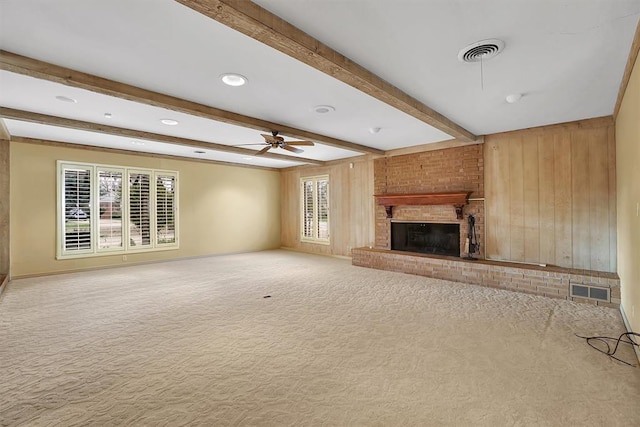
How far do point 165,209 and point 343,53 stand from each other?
Answer: 629 centimetres

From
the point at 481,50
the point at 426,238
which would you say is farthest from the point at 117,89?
the point at 426,238

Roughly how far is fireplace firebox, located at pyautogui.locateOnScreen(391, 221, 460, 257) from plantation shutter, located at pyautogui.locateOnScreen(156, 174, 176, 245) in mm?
5316

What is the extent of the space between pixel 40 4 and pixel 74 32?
31 cm

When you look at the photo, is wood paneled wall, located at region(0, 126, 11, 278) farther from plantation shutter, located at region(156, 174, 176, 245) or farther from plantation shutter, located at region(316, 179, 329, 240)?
plantation shutter, located at region(316, 179, 329, 240)

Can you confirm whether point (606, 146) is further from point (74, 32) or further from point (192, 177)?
point (192, 177)

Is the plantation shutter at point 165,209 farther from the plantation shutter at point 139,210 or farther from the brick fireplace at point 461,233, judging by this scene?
the brick fireplace at point 461,233

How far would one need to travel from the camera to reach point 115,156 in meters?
6.48

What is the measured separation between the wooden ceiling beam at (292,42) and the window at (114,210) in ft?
19.7

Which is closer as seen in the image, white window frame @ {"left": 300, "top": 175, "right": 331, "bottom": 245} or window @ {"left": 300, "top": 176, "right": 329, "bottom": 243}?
white window frame @ {"left": 300, "top": 175, "right": 331, "bottom": 245}

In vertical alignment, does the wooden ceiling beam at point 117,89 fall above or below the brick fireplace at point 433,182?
above

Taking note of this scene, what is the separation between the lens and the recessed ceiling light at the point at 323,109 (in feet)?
12.6

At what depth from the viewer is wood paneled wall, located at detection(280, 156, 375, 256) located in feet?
23.8

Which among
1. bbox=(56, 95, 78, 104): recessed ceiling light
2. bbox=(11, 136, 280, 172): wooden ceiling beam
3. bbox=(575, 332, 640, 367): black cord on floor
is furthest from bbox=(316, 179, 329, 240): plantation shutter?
bbox=(575, 332, 640, 367): black cord on floor

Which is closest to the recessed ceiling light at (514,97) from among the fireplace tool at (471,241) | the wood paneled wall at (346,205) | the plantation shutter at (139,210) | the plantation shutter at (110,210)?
the fireplace tool at (471,241)
